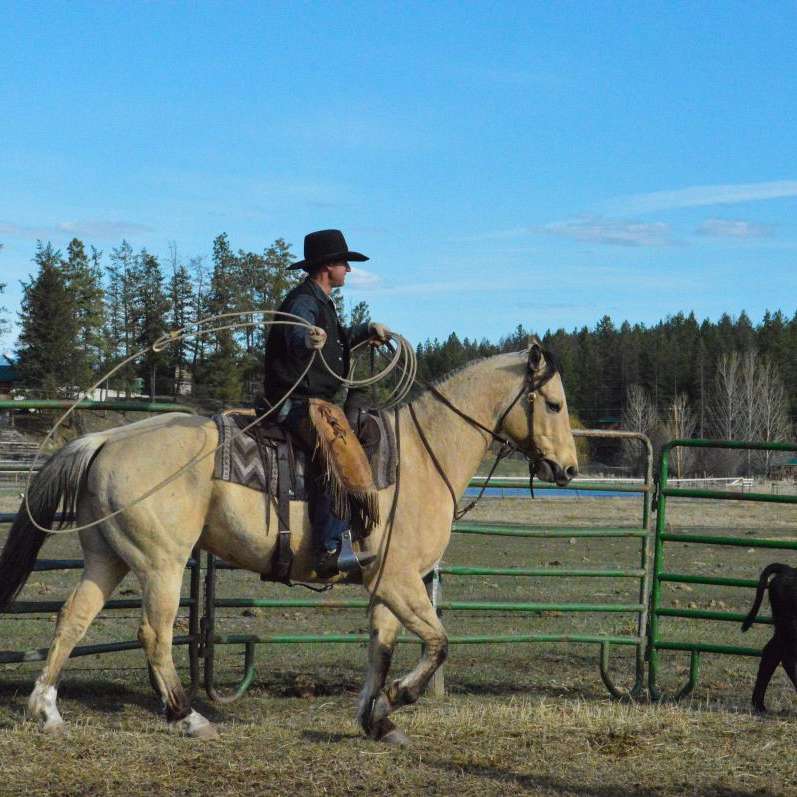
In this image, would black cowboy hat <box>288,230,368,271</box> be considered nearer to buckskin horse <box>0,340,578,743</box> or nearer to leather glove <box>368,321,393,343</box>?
leather glove <box>368,321,393,343</box>

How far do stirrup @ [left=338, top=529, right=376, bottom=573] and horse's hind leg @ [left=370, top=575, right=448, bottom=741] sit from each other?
199 millimetres

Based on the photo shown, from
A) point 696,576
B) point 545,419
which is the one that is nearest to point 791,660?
point 696,576

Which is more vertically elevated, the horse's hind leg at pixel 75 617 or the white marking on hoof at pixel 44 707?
the horse's hind leg at pixel 75 617

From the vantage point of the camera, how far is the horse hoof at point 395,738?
629cm

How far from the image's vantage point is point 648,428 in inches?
3388

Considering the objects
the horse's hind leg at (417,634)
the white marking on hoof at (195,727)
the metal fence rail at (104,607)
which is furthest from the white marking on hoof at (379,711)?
the metal fence rail at (104,607)

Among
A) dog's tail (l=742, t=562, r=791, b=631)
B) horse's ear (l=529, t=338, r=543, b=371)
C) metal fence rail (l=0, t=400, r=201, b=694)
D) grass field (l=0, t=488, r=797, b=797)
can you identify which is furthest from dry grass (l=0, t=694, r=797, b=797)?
horse's ear (l=529, t=338, r=543, b=371)

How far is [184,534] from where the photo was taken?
6453mm

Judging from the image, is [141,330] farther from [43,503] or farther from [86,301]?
[43,503]

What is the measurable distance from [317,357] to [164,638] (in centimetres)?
186

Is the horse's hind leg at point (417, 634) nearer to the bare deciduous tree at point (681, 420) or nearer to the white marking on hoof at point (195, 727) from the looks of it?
the white marking on hoof at point (195, 727)

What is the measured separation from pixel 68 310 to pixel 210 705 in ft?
187

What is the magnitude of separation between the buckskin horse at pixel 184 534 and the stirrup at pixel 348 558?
0.09m

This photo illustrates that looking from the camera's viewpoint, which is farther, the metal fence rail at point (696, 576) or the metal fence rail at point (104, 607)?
the metal fence rail at point (696, 576)
